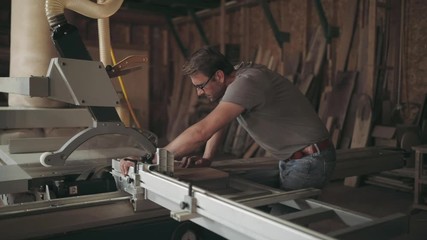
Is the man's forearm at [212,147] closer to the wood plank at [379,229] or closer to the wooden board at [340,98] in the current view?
the wood plank at [379,229]

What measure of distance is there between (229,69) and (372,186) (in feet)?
9.96

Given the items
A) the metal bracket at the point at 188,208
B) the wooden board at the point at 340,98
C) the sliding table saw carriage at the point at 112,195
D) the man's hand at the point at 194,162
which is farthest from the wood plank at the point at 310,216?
the wooden board at the point at 340,98

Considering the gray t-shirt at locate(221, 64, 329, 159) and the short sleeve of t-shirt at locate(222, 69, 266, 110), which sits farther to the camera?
the gray t-shirt at locate(221, 64, 329, 159)

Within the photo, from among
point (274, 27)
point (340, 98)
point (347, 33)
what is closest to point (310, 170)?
point (340, 98)

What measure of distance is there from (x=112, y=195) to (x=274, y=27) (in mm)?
4052

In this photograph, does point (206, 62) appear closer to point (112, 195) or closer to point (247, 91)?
point (247, 91)

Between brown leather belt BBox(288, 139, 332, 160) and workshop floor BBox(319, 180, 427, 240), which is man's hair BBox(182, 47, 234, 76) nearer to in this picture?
brown leather belt BBox(288, 139, 332, 160)

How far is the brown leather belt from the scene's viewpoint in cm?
170

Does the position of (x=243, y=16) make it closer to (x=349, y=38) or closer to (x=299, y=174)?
(x=349, y=38)

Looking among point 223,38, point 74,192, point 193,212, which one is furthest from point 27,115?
point 223,38

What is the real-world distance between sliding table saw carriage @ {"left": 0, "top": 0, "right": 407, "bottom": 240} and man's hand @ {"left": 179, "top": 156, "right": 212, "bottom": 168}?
0.15 m

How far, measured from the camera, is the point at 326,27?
459 centimetres

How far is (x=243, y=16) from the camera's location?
19.0 ft

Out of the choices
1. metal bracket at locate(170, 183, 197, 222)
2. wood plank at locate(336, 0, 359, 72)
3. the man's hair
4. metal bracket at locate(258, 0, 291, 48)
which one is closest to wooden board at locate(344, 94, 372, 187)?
wood plank at locate(336, 0, 359, 72)
